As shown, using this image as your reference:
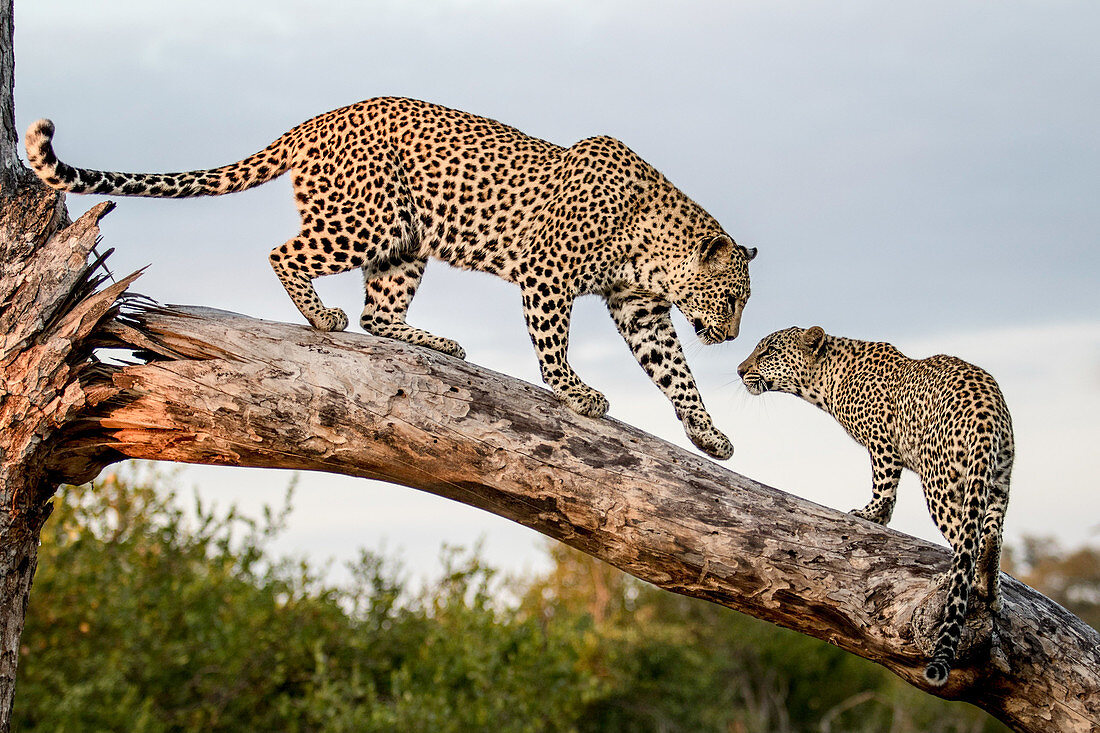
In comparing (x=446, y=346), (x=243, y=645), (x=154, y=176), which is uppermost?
(x=154, y=176)

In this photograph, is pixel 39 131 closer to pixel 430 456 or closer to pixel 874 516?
pixel 430 456

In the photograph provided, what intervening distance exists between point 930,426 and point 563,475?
2.18 metres

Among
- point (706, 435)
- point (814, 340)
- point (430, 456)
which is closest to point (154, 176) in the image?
point (430, 456)

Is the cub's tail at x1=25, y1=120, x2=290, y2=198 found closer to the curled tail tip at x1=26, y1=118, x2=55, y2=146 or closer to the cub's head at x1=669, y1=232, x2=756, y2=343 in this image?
the curled tail tip at x1=26, y1=118, x2=55, y2=146

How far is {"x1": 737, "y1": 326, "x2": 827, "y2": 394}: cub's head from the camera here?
770cm

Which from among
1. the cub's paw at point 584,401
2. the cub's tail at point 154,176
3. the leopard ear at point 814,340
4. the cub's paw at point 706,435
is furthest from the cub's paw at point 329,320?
the leopard ear at point 814,340

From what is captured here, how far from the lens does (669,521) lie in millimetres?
5406

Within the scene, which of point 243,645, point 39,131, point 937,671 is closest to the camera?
point 937,671

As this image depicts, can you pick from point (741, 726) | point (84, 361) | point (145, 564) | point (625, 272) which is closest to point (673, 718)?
point (741, 726)

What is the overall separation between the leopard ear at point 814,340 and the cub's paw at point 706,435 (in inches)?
47.3

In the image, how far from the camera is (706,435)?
22.2ft

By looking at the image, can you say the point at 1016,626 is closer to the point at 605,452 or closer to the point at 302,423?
the point at 605,452

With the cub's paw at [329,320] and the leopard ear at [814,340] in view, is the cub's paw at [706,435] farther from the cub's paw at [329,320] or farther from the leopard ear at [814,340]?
the cub's paw at [329,320]

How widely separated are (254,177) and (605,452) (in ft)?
9.18
